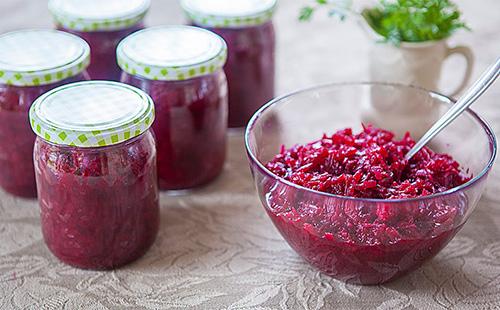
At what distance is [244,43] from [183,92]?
26 centimetres

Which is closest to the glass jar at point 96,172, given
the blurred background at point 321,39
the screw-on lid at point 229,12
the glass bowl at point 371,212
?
the glass bowl at point 371,212

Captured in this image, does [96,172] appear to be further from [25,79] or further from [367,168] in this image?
[367,168]

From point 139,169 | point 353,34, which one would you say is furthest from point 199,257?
point 353,34

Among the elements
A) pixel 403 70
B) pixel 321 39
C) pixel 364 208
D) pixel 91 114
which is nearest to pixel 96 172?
pixel 91 114

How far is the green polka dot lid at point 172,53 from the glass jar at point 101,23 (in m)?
0.10

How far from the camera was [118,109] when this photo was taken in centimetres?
127

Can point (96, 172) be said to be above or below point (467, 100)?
below

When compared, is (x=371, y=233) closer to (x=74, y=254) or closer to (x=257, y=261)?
(x=257, y=261)

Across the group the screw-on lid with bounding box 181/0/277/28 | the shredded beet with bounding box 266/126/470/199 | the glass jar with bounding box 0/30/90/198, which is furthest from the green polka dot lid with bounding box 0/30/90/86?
the shredded beet with bounding box 266/126/470/199

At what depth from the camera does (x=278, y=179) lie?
121cm

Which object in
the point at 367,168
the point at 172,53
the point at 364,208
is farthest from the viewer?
the point at 172,53

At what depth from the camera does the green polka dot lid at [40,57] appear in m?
1.36

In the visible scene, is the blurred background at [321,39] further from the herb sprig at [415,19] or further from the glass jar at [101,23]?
the glass jar at [101,23]

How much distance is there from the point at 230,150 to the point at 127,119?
0.50 metres
